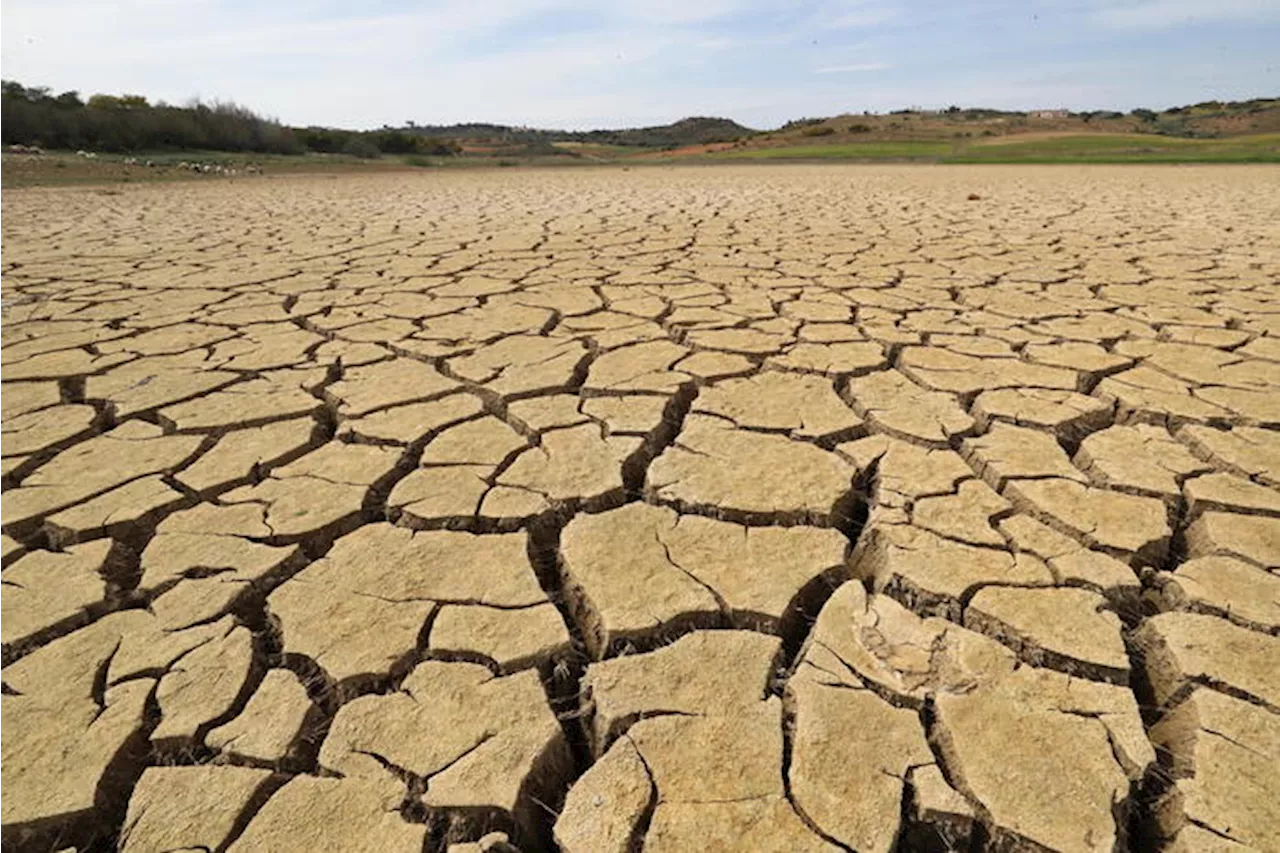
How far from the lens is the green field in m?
13.9

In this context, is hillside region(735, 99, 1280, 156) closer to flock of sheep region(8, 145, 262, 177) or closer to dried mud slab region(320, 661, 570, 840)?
flock of sheep region(8, 145, 262, 177)

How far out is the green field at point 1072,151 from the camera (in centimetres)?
1392

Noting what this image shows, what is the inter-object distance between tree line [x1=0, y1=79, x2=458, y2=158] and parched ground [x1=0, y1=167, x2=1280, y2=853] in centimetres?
1683

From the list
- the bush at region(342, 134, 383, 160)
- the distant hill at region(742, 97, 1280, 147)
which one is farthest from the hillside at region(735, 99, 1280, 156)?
the bush at region(342, 134, 383, 160)

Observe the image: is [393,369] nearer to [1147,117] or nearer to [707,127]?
[1147,117]

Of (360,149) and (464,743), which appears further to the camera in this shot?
(360,149)

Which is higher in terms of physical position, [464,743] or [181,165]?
[181,165]

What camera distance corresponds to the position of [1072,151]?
55.2 ft

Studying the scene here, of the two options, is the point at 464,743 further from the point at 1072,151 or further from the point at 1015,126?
the point at 1015,126

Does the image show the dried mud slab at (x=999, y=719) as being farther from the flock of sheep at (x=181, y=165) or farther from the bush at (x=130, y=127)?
the bush at (x=130, y=127)

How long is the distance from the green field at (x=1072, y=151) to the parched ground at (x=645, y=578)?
13.5 m

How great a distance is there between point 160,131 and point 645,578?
2144 cm

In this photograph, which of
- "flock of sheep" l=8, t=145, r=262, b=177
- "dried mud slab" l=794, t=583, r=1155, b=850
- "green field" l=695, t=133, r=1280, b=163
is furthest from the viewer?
"green field" l=695, t=133, r=1280, b=163

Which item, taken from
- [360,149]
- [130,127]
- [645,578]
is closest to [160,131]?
[130,127]
